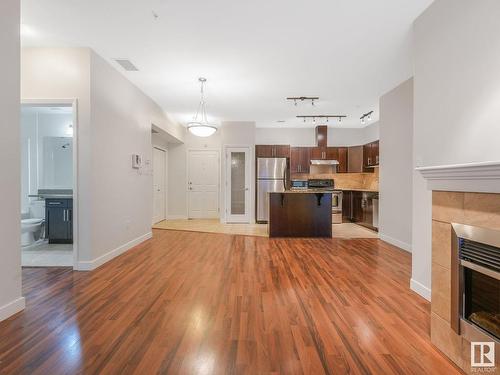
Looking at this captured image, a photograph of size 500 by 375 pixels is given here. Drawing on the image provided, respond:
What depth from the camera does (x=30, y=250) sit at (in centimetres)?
419

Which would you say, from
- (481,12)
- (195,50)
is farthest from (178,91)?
(481,12)

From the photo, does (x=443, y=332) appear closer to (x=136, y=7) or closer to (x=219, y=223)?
(x=136, y=7)

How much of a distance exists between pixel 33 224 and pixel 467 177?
5901 mm

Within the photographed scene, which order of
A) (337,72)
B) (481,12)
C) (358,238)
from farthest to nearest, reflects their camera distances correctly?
(358,238) → (337,72) → (481,12)

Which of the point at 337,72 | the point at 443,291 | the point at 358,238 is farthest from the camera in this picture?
the point at 358,238

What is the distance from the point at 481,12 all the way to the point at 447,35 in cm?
31

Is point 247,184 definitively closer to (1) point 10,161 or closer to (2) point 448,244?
(1) point 10,161

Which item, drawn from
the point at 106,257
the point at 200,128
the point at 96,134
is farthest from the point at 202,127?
the point at 106,257

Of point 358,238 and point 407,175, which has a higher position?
point 407,175

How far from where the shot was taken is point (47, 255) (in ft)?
12.9

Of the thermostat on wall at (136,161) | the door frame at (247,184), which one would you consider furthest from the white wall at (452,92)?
the door frame at (247,184)

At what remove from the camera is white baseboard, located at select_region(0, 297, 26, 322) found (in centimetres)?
207

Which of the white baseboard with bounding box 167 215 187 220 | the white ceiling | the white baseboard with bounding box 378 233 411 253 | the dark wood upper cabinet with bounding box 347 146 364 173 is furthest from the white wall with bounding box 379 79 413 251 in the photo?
the white baseboard with bounding box 167 215 187 220

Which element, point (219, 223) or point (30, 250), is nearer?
point (30, 250)
